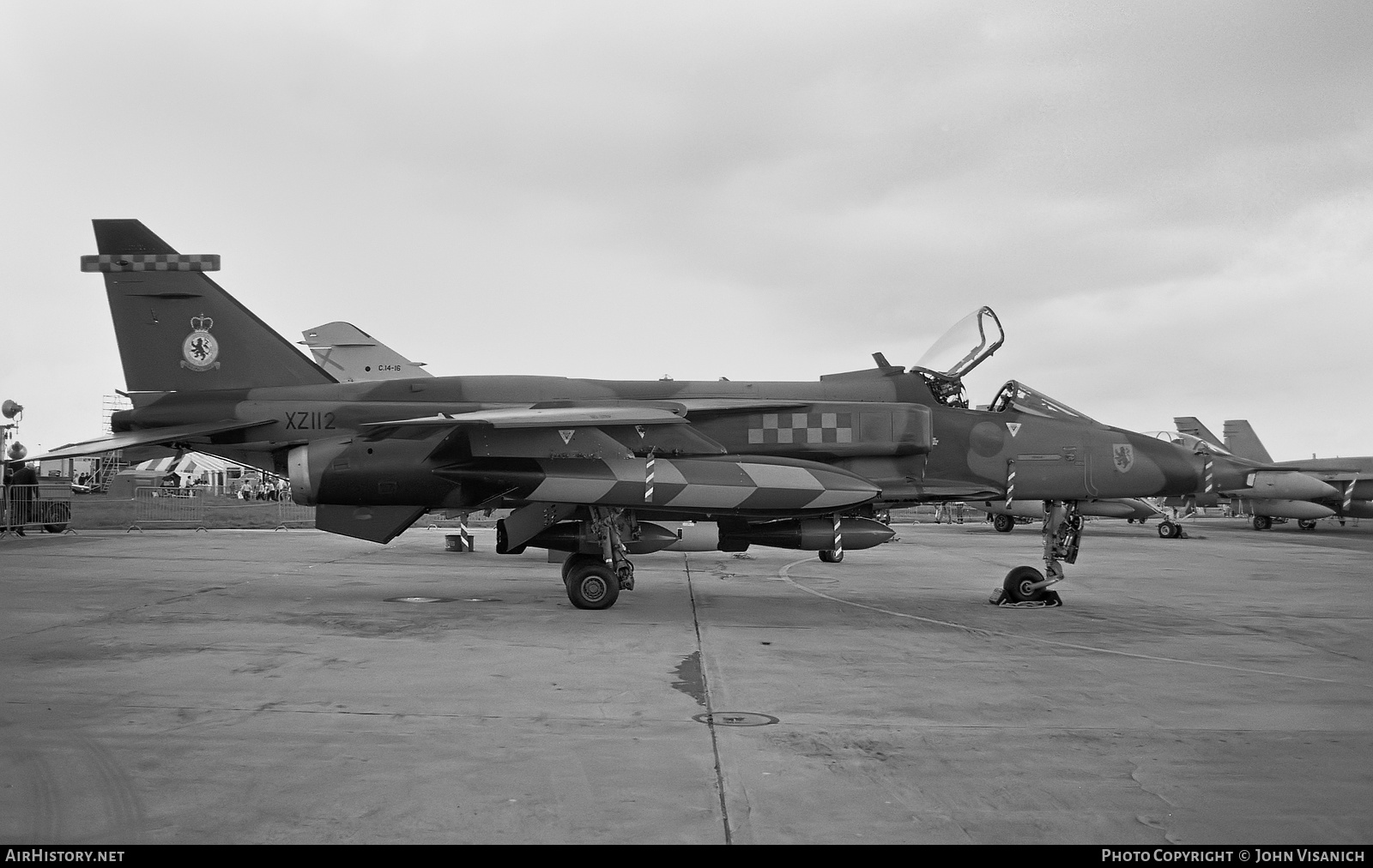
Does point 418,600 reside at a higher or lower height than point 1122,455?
lower

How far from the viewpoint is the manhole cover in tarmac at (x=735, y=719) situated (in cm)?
568

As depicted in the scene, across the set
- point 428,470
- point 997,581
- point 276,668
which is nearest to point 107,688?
point 276,668

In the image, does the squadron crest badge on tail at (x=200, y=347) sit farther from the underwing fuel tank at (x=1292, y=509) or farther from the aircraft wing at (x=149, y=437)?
the underwing fuel tank at (x=1292, y=509)

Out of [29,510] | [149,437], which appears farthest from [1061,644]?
[29,510]

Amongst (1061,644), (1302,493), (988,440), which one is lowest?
(1061,644)

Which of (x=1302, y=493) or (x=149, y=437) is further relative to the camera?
(x=1302, y=493)

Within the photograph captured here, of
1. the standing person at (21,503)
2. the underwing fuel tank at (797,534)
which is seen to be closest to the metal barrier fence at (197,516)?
the standing person at (21,503)

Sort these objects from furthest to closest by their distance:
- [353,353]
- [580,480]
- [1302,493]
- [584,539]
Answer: [1302,493]
[353,353]
[584,539]
[580,480]

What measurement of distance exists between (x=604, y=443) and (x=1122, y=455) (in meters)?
6.27

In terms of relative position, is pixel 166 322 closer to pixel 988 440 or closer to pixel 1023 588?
pixel 988 440

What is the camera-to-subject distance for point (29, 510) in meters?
22.6

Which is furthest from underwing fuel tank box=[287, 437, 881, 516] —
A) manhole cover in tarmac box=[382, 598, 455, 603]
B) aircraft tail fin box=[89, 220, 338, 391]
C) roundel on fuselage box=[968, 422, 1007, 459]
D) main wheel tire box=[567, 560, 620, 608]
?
aircraft tail fin box=[89, 220, 338, 391]

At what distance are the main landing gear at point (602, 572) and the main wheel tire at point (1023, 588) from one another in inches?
187

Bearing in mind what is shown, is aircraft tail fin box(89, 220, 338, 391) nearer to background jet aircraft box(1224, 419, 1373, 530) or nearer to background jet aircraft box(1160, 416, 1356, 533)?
background jet aircraft box(1160, 416, 1356, 533)
